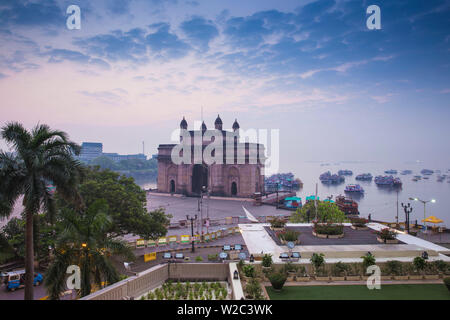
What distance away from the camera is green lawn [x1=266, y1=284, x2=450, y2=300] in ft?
44.2

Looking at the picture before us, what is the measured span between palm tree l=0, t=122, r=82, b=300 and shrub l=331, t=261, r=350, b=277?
12.8m

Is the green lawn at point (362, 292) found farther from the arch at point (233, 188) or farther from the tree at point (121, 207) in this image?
the arch at point (233, 188)

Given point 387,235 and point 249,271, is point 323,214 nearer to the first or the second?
point 387,235

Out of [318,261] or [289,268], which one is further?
[289,268]

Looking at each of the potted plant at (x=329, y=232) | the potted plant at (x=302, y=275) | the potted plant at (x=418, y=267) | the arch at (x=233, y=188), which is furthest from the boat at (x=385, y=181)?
the potted plant at (x=302, y=275)

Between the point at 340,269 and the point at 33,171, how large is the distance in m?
14.4

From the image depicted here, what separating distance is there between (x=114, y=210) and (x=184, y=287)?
28.2 feet

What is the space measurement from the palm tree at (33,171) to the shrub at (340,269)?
12797 mm

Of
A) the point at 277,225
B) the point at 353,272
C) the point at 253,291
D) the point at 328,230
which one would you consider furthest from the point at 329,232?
the point at 253,291

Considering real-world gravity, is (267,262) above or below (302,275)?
above

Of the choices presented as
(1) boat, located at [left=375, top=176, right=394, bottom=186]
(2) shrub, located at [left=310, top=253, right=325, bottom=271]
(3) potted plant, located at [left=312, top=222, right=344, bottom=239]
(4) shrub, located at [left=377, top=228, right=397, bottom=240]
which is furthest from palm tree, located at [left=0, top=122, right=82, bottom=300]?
(1) boat, located at [left=375, top=176, right=394, bottom=186]

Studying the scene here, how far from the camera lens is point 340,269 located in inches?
626

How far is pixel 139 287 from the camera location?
14820 millimetres
